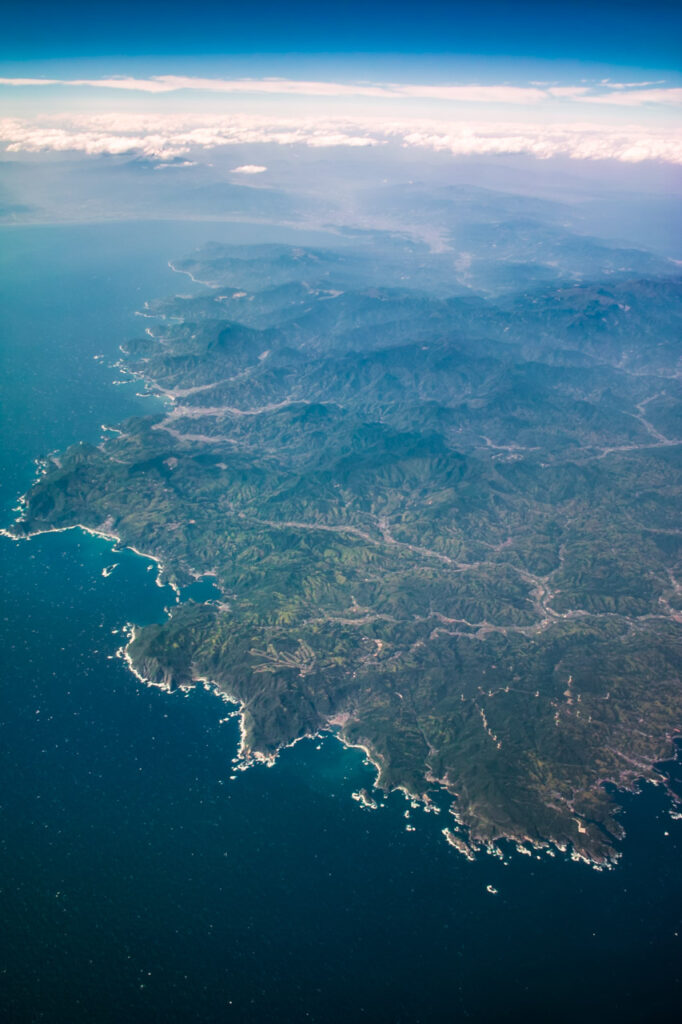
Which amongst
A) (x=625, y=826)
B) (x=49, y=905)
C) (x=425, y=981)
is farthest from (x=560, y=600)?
(x=49, y=905)

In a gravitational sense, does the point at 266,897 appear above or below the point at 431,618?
below

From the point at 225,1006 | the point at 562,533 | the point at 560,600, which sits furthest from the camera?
the point at 562,533

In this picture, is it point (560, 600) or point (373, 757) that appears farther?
point (560, 600)

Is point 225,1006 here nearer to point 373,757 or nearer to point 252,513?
point 373,757

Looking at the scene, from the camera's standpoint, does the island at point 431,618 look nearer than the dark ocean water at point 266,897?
No

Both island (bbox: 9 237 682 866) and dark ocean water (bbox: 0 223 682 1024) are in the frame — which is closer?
dark ocean water (bbox: 0 223 682 1024)

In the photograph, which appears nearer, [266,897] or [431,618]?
[266,897]

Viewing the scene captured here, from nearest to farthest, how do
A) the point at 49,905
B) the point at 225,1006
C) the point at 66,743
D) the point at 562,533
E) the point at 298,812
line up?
the point at 225,1006 → the point at 49,905 → the point at 298,812 → the point at 66,743 → the point at 562,533
